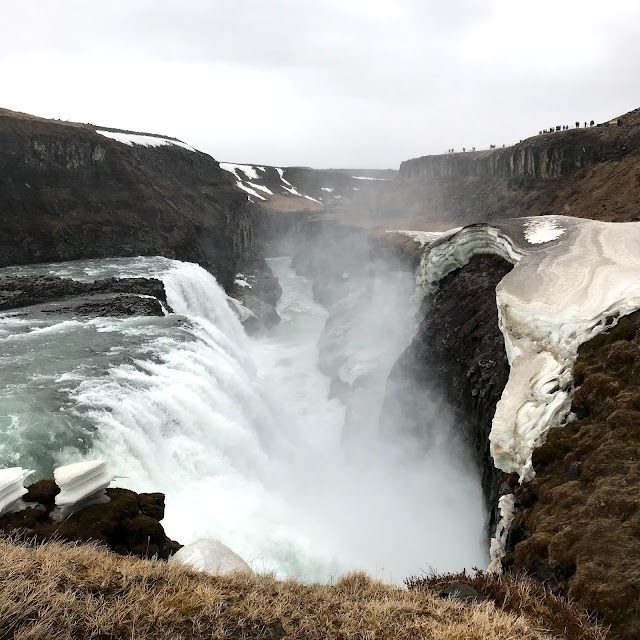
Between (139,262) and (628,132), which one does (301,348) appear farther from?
(628,132)

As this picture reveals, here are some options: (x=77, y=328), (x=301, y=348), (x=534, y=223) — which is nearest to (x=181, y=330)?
(x=77, y=328)

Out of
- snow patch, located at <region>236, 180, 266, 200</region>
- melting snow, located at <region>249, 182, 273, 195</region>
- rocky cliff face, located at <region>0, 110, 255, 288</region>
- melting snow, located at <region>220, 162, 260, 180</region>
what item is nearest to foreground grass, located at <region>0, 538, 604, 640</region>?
rocky cliff face, located at <region>0, 110, 255, 288</region>

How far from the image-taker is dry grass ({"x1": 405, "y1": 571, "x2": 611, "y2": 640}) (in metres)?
5.45

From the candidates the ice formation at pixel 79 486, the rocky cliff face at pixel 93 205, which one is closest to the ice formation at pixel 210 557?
the ice formation at pixel 79 486

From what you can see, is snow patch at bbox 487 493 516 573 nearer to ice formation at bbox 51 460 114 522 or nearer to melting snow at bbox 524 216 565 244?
ice formation at bbox 51 460 114 522

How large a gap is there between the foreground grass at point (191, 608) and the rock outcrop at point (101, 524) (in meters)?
2.06

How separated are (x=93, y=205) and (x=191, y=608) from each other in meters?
52.0

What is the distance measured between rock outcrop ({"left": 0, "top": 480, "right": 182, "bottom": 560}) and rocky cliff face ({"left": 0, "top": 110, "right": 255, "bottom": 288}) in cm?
3844

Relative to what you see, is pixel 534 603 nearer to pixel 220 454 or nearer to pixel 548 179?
pixel 220 454

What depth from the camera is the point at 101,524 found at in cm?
840

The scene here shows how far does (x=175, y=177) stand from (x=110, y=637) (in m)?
68.6

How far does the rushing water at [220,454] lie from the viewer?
13203 millimetres

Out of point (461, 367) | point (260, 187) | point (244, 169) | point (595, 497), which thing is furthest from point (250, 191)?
point (595, 497)

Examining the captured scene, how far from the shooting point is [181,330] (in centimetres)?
2316
